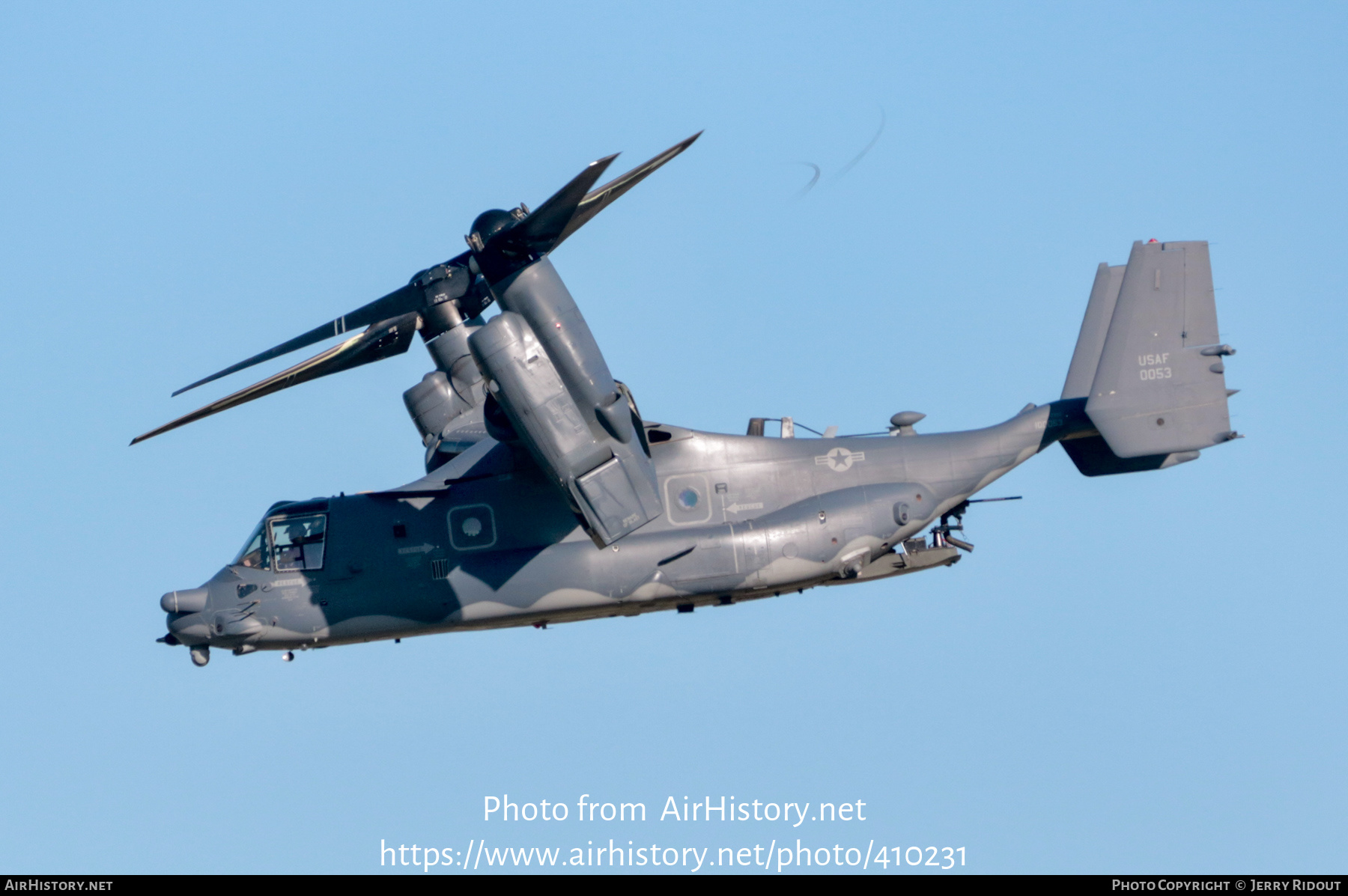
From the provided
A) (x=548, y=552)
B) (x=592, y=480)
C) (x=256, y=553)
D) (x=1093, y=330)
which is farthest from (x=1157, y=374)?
(x=256, y=553)

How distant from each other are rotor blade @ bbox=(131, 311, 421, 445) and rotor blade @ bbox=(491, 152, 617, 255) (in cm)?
214

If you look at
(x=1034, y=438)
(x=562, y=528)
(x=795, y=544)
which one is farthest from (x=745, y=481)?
(x=1034, y=438)

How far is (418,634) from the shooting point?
2230 cm

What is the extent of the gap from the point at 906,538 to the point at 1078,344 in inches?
182

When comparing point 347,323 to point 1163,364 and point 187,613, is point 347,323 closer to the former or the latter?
point 187,613

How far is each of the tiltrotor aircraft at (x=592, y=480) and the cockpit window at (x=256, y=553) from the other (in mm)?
31

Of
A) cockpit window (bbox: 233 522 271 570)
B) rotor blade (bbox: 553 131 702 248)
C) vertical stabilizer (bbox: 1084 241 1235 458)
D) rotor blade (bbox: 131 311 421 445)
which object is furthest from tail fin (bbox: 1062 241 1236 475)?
cockpit window (bbox: 233 522 271 570)

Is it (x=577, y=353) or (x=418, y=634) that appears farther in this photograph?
(x=418, y=634)

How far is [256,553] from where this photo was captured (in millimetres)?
22297

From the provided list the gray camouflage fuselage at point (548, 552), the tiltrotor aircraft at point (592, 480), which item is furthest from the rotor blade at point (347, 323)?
the gray camouflage fuselage at point (548, 552)

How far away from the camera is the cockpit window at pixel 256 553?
2217cm

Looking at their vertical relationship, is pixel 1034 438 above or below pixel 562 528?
above

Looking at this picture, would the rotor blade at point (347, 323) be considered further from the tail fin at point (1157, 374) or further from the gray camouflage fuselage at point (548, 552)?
the tail fin at point (1157, 374)

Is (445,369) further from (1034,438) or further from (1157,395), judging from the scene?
(1157,395)
